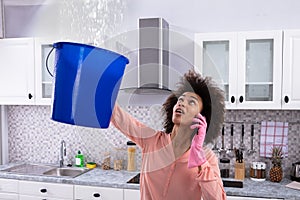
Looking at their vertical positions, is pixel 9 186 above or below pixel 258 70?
below

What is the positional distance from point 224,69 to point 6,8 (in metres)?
2.17

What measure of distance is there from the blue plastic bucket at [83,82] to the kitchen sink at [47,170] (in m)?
2.00

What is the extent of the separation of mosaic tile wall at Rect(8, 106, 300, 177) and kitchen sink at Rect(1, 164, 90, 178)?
0.13 meters

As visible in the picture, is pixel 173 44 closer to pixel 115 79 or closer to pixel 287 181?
pixel 287 181

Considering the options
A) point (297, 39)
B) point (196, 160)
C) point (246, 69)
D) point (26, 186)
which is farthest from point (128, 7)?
point (196, 160)

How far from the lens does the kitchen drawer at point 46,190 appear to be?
2.57 metres

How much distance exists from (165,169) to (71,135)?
77.9 inches

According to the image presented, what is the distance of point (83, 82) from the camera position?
0.88m

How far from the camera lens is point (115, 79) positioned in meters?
0.93

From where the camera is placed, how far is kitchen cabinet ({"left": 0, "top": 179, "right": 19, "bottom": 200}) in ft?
9.01

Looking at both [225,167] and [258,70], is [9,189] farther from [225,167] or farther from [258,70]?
[258,70]

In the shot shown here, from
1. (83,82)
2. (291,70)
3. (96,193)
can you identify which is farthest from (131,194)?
(83,82)

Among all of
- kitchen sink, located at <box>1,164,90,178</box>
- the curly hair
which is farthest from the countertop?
the curly hair

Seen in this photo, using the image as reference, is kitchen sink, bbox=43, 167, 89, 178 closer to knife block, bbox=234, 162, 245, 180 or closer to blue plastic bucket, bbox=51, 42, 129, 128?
knife block, bbox=234, 162, 245, 180
